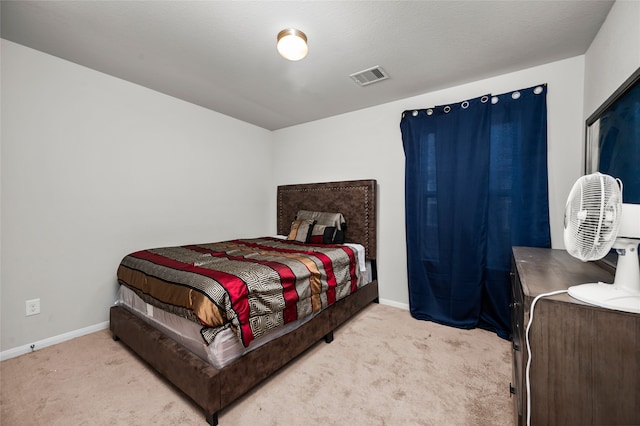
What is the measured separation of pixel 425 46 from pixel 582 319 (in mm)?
2007

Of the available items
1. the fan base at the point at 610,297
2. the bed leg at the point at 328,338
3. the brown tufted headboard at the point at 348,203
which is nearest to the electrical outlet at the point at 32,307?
the bed leg at the point at 328,338

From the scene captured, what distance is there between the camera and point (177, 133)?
121 inches

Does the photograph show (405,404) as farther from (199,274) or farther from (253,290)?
(199,274)

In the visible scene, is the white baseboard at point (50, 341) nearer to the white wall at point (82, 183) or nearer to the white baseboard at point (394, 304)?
the white wall at point (82, 183)

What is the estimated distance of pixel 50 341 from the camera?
2215 millimetres

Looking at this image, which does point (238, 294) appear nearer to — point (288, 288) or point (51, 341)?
point (288, 288)

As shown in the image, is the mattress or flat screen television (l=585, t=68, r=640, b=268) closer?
flat screen television (l=585, t=68, r=640, b=268)

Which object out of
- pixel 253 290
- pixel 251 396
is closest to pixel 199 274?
pixel 253 290

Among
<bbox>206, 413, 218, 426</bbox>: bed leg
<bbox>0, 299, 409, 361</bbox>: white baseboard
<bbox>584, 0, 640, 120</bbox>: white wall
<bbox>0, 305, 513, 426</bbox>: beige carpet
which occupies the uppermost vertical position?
<bbox>584, 0, 640, 120</bbox>: white wall

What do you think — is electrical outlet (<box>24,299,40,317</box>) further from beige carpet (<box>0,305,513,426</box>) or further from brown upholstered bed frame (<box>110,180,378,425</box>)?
brown upholstered bed frame (<box>110,180,378,425</box>)

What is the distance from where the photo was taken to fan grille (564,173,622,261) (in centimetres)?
89

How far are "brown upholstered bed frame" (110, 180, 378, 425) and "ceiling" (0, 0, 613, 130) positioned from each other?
1.34 metres

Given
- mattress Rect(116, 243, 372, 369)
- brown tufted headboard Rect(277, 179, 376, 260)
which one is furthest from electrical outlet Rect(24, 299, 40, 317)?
brown tufted headboard Rect(277, 179, 376, 260)

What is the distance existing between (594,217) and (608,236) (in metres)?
0.07
